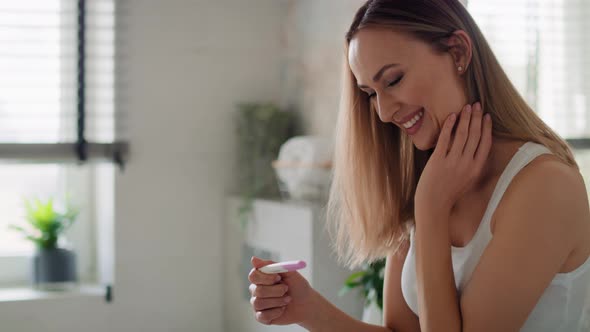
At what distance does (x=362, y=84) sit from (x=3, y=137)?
1830 millimetres

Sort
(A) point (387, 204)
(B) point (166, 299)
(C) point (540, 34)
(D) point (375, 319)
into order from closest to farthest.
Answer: (A) point (387, 204), (C) point (540, 34), (D) point (375, 319), (B) point (166, 299)

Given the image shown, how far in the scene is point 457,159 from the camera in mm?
1086

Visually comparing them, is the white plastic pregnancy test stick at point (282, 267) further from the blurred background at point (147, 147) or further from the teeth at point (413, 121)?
the blurred background at point (147, 147)

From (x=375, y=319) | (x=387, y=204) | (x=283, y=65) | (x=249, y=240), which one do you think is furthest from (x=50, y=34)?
(x=387, y=204)

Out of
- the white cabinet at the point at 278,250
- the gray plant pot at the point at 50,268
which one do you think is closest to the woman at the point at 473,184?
the white cabinet at the point at 278,250

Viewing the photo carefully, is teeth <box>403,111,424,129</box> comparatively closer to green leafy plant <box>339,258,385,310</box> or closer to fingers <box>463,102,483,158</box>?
fingers <box>463,102,483,158</box>

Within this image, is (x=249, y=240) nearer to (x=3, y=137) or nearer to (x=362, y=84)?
(x=3, y=137)

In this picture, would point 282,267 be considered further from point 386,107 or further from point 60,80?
point 60,80

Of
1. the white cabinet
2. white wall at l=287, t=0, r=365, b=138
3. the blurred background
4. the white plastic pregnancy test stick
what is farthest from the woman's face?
the blurred background

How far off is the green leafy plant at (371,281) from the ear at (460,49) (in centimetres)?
83

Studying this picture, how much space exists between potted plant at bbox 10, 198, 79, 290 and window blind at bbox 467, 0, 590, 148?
1741mm

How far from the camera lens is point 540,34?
1548mm

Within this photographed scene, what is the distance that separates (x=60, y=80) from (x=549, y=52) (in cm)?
183

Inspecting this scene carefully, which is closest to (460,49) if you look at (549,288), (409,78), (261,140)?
(409,78)
